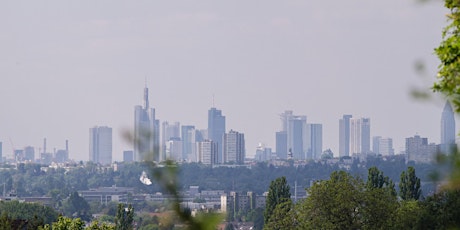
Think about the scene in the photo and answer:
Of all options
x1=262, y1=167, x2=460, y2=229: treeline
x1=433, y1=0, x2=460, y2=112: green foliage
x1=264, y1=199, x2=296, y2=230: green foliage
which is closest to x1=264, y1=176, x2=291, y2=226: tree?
x1=264, y1=199, x2=296, y2=230: green foliage

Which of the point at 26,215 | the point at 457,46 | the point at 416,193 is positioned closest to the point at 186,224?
the point at 457,46

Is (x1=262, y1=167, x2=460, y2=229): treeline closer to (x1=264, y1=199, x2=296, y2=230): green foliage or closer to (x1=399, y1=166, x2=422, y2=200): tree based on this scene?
(x1=264, y1=199, x2=296, y2=230): green foliage

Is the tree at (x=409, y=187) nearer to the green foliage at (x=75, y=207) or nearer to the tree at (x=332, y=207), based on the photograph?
the tree at (x=332, y=207)

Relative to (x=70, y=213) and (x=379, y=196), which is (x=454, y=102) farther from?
(x=70, y=213)

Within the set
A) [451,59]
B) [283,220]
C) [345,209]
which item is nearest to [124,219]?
[283,220]

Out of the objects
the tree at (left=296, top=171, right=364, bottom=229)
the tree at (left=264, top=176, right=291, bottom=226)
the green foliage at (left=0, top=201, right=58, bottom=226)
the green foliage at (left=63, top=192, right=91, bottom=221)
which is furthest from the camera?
the green foliage at (left=63, top=192, right=91, bottom=221)

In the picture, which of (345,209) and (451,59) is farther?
(345,209)

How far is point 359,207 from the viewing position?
41.5 metres

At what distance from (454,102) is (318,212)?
1316 inches

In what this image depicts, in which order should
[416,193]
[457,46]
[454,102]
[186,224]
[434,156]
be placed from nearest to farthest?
1. [186,224]
2. [434,156]
3. [454,102]
4. [457,46]
5. [416,193]

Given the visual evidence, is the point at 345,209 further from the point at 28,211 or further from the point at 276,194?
the point at 28,211

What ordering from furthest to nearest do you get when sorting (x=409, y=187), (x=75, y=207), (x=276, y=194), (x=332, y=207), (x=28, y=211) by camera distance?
(x=75, y=207)
(x=28, y=211)
(x=409, y=187)
(x=276, y=194)
(x=332, y=207)

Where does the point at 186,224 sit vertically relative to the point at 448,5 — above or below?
below

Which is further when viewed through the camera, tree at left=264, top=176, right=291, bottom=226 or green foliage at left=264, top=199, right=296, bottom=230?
tree at left=264, top=176, right=291, bottom=226
